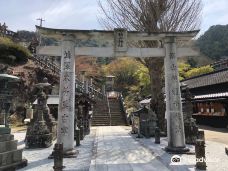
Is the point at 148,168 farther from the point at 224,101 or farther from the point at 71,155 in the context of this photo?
the point at 224,101

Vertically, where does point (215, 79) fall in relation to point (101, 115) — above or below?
above

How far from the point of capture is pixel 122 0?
19.9 m

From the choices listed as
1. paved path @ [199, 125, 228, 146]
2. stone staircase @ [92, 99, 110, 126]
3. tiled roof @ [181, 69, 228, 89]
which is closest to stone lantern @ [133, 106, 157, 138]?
paved path @ [199, 125, 228, 146]

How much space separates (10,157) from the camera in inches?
350

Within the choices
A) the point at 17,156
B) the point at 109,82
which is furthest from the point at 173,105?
the point at 109,82

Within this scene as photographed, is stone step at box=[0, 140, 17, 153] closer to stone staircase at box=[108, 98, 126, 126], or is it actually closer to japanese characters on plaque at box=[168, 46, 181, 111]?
japanese characters on plaque at box=[168, 46, 181, 111]

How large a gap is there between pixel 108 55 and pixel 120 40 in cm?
86

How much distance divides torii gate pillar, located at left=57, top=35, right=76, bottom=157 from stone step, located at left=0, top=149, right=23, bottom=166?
6.36 ft

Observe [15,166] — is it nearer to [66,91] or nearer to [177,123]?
[66,91]

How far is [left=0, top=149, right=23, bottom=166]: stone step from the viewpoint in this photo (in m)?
8.49

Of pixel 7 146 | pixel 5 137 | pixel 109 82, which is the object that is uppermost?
pixel 109 82

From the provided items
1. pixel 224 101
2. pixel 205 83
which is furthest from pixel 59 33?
pixel 205 83

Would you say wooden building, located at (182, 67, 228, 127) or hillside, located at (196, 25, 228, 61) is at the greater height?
hillside, located at (196, 25, 228, 61)

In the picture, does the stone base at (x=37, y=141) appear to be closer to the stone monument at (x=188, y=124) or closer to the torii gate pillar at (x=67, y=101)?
the torii gate pillar at (x=67, y=101)
